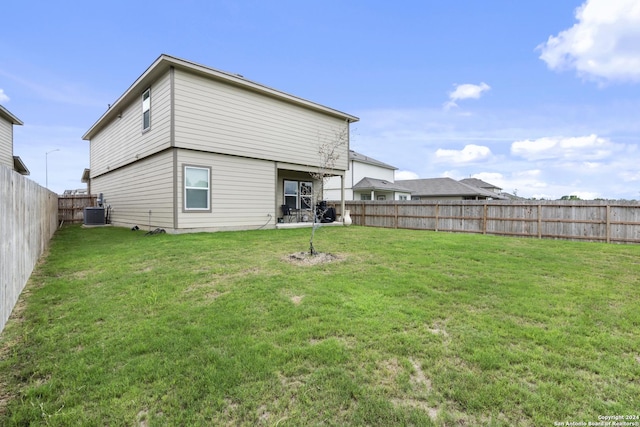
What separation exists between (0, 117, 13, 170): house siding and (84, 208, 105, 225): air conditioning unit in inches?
226

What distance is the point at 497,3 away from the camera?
964 cm

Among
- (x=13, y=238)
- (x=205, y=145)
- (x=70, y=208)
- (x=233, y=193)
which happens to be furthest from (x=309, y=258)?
(x=70, y=208)

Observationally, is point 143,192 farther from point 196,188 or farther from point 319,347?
point 319,347

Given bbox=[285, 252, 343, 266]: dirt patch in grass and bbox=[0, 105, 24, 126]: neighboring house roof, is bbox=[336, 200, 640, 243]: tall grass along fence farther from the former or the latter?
bbox=[0, 105, 24, 126]: neighboring house roof

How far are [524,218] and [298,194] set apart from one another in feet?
32.1

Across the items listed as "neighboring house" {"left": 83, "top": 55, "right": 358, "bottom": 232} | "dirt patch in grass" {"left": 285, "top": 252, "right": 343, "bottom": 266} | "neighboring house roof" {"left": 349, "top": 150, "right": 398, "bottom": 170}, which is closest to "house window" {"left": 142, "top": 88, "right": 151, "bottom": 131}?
"neighboring house" {"left": 83, "top": 55, "right": 358, "bottom": 232}

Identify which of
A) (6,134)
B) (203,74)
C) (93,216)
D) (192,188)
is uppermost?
(203,74)

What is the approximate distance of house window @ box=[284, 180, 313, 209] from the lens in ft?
47.2

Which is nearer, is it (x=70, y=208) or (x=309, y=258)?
(x=309, y=258)

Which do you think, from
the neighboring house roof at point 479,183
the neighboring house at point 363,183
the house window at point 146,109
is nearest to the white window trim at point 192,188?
the house window at point 146,109

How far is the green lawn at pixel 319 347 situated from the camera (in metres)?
1.90

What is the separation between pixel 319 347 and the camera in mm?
2568

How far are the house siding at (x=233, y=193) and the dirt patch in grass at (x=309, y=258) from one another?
191 inches


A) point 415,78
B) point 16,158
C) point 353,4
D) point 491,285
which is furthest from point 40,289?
point 16,158
